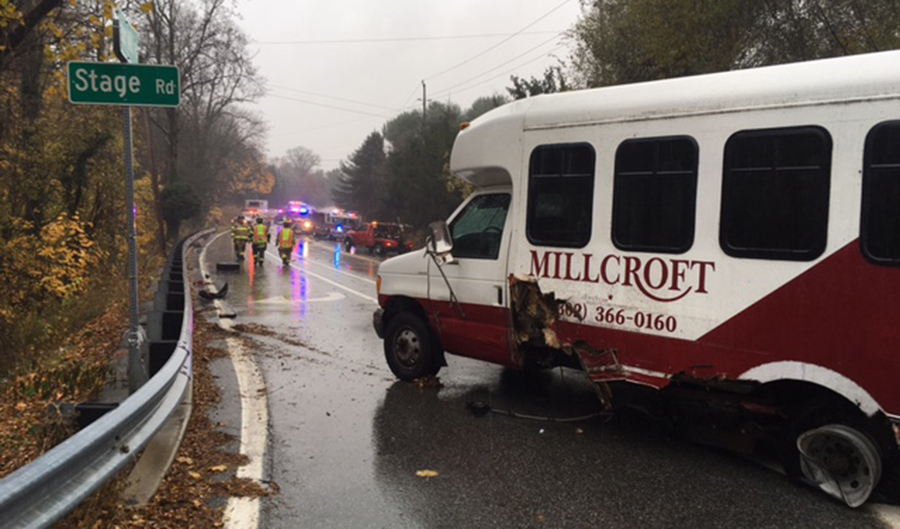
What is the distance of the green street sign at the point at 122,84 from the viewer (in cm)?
500

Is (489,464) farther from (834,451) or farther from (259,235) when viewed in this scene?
(259,235)

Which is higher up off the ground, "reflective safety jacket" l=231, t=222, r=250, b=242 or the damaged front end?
"reflective safety jacket" l=231, t=222, r=250, b=242

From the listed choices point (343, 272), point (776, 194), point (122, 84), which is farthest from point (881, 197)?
point (343, 272)

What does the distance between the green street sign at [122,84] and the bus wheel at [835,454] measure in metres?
5.50

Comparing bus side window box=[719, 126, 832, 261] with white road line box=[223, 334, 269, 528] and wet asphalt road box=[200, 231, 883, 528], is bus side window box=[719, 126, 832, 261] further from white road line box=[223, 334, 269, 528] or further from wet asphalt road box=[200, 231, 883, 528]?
white road line box=[223, 334, 269, 528]

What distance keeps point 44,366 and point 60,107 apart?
351 inches

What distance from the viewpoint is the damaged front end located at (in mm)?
5125

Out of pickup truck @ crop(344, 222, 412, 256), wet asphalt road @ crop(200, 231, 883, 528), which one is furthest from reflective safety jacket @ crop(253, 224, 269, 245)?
wet asphalt road @ crop(200, 231, 883, 528)

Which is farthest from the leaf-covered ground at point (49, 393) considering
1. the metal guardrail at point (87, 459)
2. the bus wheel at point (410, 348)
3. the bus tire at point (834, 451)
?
the bus tire at point (834, 451)

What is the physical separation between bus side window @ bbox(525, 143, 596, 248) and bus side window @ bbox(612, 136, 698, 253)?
268mm

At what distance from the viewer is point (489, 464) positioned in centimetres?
466

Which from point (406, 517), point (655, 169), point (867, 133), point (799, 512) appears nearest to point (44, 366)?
point (406, 517)

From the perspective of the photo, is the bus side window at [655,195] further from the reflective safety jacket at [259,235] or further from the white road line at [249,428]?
the reflective safety jacket at [259,235]

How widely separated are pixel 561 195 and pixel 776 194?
1718 mm
